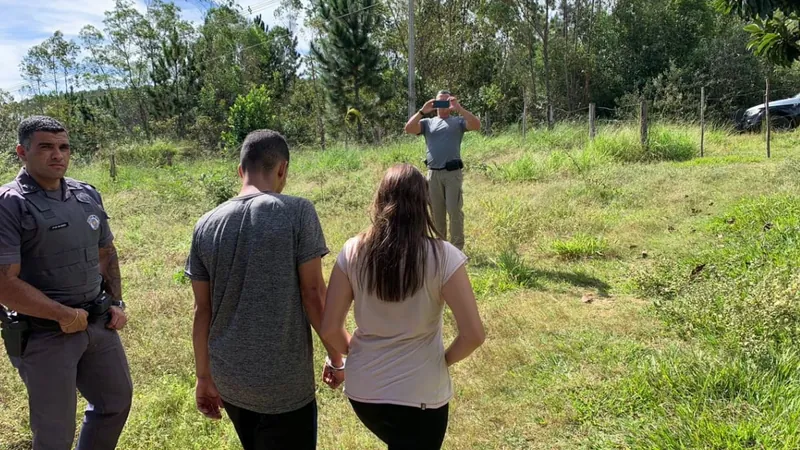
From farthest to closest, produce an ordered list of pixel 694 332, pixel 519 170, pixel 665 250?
pixel 519 170
pixel 665 250
pixel 694 332

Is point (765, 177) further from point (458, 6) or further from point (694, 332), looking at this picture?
point (458, 6)

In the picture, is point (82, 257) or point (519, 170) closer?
point (82, 257)

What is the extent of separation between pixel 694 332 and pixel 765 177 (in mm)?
5364

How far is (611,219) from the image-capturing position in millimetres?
6453

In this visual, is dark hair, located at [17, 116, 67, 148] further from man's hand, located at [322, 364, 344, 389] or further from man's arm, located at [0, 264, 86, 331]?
man's hand, located at [322, 364, 344, 389]

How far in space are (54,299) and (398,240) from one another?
5.05 ft

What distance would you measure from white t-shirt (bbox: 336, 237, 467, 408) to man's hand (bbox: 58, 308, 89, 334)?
1.21 m

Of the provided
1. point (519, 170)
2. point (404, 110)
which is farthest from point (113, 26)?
point (519, 170)

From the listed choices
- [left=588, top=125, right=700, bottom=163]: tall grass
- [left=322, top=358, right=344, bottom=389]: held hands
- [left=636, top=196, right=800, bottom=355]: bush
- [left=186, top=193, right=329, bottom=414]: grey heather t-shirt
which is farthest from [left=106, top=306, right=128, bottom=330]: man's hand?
[left=588, top=125, right=700, bottom=163]: tall grass

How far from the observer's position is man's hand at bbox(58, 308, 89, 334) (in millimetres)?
2113

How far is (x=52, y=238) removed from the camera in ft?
7.03

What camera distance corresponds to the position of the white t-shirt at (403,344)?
65.9 inches

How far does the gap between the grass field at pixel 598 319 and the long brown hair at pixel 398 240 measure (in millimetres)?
1382

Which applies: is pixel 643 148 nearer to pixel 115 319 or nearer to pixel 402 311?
pixel 402 311
